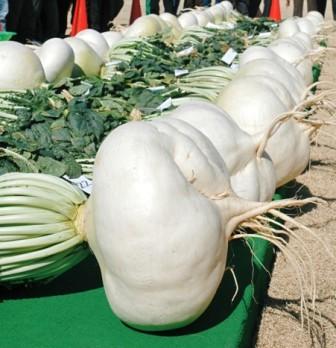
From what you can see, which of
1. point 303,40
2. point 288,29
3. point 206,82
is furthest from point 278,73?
point 288,29

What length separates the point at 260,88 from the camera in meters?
3.45

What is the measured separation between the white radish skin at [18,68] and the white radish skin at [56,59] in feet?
0.80

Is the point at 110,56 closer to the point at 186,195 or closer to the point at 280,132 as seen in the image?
the point at 280,132

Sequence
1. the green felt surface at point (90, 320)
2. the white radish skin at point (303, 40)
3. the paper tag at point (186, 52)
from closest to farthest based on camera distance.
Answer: the green felt surface at point (90, 320) < the paper tag at point (186, 52) < the white radish skin at point (303, 40)

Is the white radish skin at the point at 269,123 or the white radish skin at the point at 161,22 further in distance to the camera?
the white radish skin at the point at 161,22

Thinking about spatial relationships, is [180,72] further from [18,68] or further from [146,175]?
[146,175]

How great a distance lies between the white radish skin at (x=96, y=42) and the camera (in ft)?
19.3

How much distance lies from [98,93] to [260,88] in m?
1.12

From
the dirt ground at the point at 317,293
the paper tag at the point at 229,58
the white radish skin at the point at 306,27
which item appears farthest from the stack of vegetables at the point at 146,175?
the white radish skin at the point at 306,27

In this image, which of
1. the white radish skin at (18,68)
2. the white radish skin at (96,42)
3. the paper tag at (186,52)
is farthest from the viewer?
the paper tag at (186,52)

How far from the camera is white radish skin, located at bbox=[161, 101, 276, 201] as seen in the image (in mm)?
2707

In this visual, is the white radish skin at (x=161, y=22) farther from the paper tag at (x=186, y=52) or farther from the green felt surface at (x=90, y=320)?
the green felt surface at (x=90, y=320)

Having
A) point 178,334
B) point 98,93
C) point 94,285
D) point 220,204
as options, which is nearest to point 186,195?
point 220,204

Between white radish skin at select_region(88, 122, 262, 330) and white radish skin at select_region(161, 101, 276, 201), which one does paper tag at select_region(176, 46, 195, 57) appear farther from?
white radish skin at select_region(88, 122, 262, 330)
